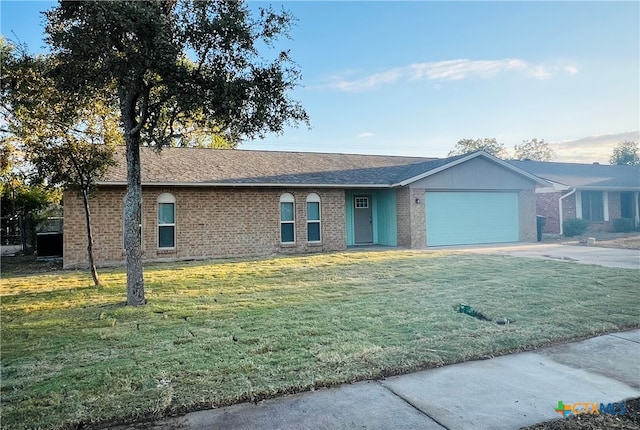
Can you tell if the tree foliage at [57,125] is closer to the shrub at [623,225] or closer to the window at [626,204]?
the shrub at [623,225]

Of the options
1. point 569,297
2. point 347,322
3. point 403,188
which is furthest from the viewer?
point 403,188

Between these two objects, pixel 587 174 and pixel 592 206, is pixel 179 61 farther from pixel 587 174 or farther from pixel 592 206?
pixel 587 174

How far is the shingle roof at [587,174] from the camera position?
907 inches

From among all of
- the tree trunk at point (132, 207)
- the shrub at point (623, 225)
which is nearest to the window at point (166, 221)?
the tree trunk at point (132, 207)

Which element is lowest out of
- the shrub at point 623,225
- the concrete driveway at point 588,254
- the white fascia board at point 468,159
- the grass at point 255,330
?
the grass at point 255,330

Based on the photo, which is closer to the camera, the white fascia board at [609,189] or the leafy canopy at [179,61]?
the leafy canopy at [179,61]

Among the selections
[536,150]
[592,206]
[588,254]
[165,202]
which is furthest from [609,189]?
[536,150]

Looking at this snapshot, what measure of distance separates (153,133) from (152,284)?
3.49 meters

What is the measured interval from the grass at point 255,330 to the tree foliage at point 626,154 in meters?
41.0

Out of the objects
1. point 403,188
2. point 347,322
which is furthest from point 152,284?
point 403,188

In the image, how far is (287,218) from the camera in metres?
15.5

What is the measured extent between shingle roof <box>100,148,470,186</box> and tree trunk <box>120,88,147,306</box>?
5.70 meters

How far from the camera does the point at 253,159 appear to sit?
1733 cm

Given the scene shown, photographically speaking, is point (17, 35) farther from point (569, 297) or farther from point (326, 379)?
point (569, 297)
